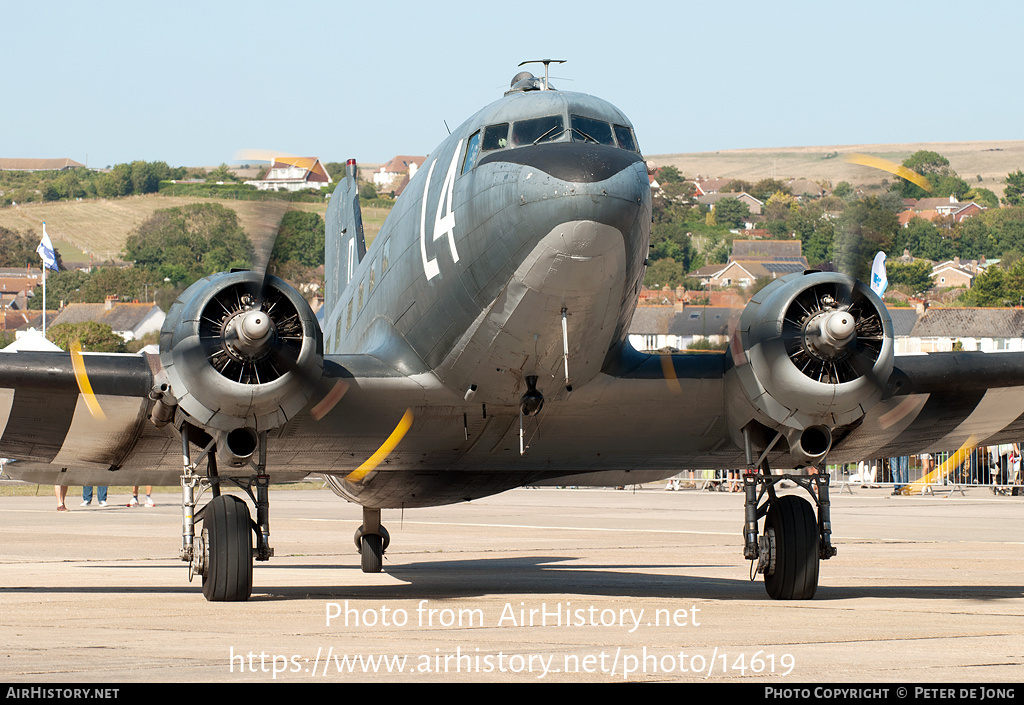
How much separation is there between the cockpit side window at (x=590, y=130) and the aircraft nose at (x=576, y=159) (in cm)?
28

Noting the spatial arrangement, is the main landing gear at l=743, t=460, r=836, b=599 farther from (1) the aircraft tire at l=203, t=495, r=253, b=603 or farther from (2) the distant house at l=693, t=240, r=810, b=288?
(1) the aircraft tire at l=203, t=495, r=253, b=603

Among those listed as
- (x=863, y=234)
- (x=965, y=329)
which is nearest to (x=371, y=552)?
(x=863, y=234)

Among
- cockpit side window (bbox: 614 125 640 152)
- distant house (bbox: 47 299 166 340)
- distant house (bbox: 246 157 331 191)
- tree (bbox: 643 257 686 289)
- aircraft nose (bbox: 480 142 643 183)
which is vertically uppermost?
cockpit side window (bbox: 614 125 640 152)

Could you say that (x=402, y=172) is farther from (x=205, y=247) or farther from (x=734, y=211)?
(x=734, y=211)

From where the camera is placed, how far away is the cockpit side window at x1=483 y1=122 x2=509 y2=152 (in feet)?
42.4

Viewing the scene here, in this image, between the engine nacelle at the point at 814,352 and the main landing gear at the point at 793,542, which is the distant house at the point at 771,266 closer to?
the engine nacelle at the point at 814,352

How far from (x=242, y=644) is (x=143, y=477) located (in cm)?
768

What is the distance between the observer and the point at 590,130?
1278 centimetres

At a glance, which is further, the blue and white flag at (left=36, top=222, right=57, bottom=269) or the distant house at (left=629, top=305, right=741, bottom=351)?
the blue and white flag at (left=36, top=222, right=57, bottom=269)

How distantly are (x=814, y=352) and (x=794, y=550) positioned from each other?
2441 mm

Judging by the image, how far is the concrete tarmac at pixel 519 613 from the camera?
891cm

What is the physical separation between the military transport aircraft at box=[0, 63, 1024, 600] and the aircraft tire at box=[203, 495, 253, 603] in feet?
0.08

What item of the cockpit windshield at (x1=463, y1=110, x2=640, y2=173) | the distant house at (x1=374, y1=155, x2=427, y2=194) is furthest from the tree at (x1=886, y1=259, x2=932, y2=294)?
the cockpit windshield at (x1=463, y1=110, x2=640, y2=173)

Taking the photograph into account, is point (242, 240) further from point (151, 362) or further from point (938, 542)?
point (938, 542)
